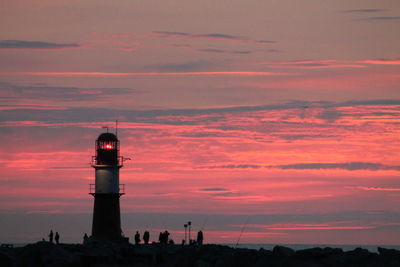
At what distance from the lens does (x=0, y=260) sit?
31625mm

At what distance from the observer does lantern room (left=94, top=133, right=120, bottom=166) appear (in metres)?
47.2

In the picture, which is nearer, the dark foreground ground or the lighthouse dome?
the dark foreground ground

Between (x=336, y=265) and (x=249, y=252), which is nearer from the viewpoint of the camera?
(x=336, y=265)

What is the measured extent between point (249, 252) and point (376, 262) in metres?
5.51

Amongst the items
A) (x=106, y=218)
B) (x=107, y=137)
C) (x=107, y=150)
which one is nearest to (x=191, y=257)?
(x=106, y=218)

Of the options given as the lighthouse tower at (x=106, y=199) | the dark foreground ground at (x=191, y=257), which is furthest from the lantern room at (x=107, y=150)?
the dark foreground ground at (x=191, y=257)

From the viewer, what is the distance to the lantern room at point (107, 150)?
155 feet

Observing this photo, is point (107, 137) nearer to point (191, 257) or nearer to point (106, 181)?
point (106, 181)

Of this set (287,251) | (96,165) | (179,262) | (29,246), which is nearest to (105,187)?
(96,165)

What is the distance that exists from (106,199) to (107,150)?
2.78 meters

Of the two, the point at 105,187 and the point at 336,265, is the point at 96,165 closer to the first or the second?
the point at 105,187

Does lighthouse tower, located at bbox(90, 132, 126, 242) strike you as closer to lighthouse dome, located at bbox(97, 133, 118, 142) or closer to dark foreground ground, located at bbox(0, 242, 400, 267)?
lighthouse dome, located at bbox(97, 133, 118, 142)

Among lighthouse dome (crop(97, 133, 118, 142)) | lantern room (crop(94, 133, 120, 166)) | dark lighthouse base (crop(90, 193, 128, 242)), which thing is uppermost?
lighthouse dome (crop(97, 133, 118, 142))

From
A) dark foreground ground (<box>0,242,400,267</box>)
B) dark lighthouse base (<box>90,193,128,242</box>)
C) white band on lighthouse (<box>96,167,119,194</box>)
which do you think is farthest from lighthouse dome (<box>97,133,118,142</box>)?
dark foreground ground (<box>0,242,400,267</box>)
